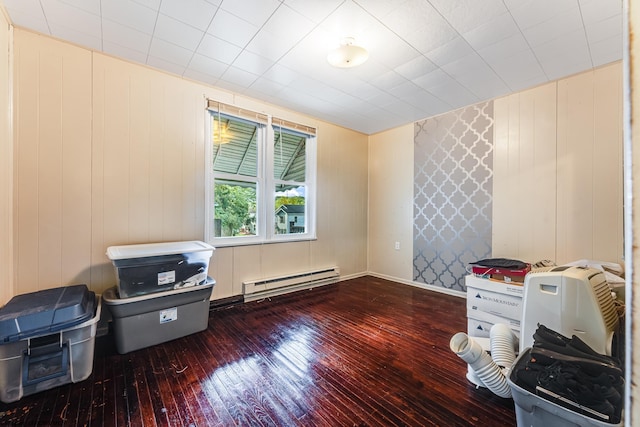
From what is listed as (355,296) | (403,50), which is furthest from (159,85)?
(355,296)

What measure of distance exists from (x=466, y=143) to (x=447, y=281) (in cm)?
182

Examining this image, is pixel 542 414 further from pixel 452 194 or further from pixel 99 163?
pixel 99 163

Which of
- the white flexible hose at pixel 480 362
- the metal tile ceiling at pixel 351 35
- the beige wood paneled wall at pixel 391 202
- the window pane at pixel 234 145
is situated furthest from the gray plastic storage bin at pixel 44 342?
the beige wood paneled wall at pixel 391 202

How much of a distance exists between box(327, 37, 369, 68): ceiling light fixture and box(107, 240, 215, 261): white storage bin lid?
194 cm

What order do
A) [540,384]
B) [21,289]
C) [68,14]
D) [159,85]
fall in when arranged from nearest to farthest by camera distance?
[540,384], [68,14], [21,289], [159,85]

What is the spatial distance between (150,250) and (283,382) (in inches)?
57.5

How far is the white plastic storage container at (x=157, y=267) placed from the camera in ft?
6.48

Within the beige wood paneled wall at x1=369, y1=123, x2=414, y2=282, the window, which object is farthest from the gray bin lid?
the beige wood paneled wall at x1=369, y1=123, x2=414, y2=282

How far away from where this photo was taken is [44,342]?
5.23ft

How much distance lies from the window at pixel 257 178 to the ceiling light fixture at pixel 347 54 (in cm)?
145

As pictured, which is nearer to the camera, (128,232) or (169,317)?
(169,317)

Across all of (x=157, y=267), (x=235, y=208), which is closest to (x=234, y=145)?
(x=235, y=208)

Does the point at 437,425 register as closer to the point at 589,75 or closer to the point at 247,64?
the point at 247,64

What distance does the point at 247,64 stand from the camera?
2480 millimetres
